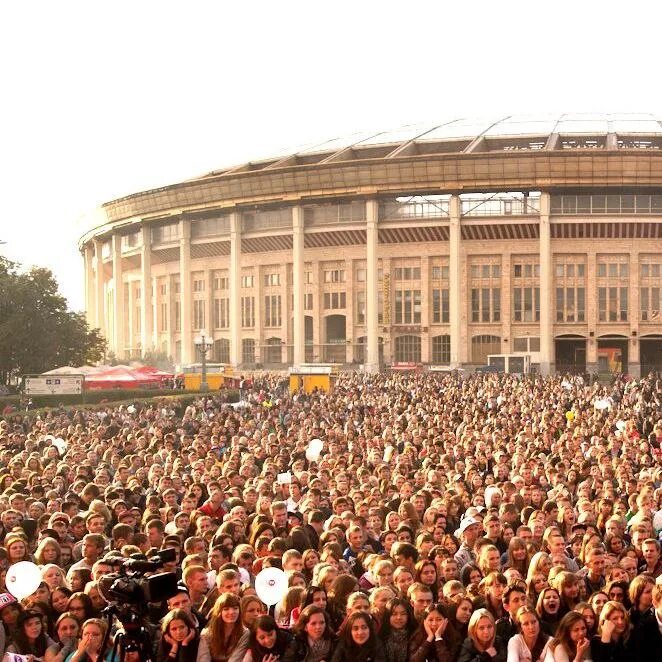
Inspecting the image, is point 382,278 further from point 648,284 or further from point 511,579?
point 511,579

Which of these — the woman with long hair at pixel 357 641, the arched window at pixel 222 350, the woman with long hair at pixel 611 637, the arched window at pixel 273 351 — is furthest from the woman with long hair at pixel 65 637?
the arched window at pixel 222 350

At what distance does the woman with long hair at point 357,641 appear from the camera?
30.1 feet

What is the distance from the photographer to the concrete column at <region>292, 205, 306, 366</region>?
92.0 m

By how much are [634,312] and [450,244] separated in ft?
53.6

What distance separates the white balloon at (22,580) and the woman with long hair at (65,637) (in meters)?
0.41

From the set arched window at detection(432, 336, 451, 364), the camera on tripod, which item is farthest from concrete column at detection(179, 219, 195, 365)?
the camera on tripod

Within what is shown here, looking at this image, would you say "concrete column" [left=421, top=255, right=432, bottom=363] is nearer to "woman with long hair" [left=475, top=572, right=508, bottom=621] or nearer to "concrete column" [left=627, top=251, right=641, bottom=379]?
"concrete column" [left=627, top=251, right=641, bottom=379]

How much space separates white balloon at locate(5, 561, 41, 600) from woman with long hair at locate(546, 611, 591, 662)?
4.61 meters

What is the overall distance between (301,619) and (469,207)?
82.2 meters

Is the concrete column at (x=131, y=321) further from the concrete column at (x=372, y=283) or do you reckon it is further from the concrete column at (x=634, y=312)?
the concrete column at (x=634, y=312)

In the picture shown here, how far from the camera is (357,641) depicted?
9.18 metres

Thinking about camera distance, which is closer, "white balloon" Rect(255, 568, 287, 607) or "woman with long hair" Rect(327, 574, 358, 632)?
"white balloon" Rect(255, 568, 287, 607)

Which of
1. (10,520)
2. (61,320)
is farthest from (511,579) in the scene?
(61,320)

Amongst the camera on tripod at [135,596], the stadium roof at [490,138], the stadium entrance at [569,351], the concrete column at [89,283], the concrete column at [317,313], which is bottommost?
the camera on tripod at [135,596]
